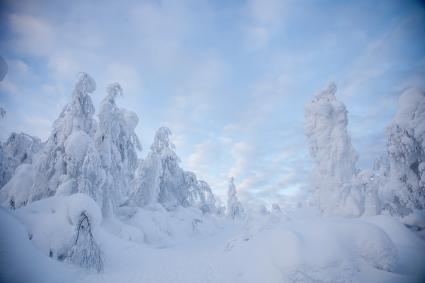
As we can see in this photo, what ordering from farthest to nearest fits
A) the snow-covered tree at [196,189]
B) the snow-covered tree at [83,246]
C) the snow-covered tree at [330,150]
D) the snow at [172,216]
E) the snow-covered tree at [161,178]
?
the snow-covered tree at [196,189]
the snow-covered tree at [161,178]
the snow-covered tree at [330,150]
the snow-covered tree at [83,246]
the snow at [172,216]

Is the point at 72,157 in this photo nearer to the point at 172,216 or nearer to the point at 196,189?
the point at 172,216

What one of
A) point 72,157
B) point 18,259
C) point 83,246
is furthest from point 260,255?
point 72,157

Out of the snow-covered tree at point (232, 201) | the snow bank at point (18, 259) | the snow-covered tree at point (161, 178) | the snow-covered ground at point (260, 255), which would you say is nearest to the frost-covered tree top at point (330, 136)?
the snow-covered ground at point (260, 255)

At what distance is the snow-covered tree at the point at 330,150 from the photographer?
21.8m

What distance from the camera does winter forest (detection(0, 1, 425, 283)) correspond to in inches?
300

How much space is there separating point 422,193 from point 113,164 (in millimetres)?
23145

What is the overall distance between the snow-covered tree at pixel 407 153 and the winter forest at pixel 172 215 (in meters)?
0.07

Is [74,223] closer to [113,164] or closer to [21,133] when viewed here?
[113,164]

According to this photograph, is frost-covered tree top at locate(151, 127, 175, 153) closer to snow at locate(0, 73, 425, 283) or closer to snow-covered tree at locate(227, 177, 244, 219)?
snow at locate(0, 73, 425, 283)

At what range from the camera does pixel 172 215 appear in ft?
96.7

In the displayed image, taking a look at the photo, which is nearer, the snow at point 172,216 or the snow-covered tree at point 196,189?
the snow at point 172,216

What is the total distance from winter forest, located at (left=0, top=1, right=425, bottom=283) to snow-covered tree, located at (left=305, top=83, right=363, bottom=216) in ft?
0.33

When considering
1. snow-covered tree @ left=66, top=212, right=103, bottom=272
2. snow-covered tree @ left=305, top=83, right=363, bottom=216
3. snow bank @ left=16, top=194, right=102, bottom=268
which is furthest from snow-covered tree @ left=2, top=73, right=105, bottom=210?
snow-covered tree @ left=305, top=83, right=363, bottom=216

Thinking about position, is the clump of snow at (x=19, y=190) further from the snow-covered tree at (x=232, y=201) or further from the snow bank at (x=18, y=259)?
the snow-covered tree at (x=232, y=201)
